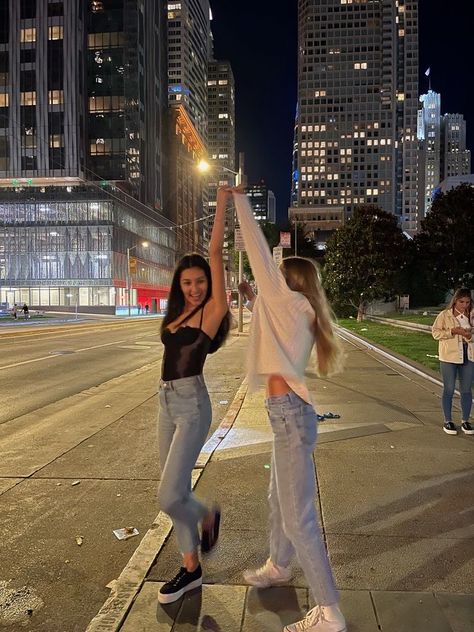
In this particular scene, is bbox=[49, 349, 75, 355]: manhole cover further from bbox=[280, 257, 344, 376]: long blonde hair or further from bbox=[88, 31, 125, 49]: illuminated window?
bbox=[88, 31, 125, 49]: illuminated window

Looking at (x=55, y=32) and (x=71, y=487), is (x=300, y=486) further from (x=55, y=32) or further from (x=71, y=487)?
(x=55, y=32)

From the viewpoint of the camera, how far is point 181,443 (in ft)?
9.70

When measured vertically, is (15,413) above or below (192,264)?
below

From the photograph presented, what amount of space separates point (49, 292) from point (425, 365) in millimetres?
61766

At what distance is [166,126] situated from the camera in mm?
107125

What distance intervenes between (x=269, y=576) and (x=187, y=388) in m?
1.19

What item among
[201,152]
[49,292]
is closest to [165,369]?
[49,292]

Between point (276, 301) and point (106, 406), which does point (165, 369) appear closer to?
point (276, 301)

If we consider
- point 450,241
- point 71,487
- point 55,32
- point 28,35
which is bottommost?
point 71,487

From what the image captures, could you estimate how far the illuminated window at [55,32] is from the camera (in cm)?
7431

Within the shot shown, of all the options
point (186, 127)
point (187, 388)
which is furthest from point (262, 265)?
point (186, 127)

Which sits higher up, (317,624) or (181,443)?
(181,443)

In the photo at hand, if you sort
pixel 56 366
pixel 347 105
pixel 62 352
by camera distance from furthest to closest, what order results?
pixel 347 105, pixel 62 352, pixel 56 366

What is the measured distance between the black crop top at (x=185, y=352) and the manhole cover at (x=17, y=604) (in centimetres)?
146
